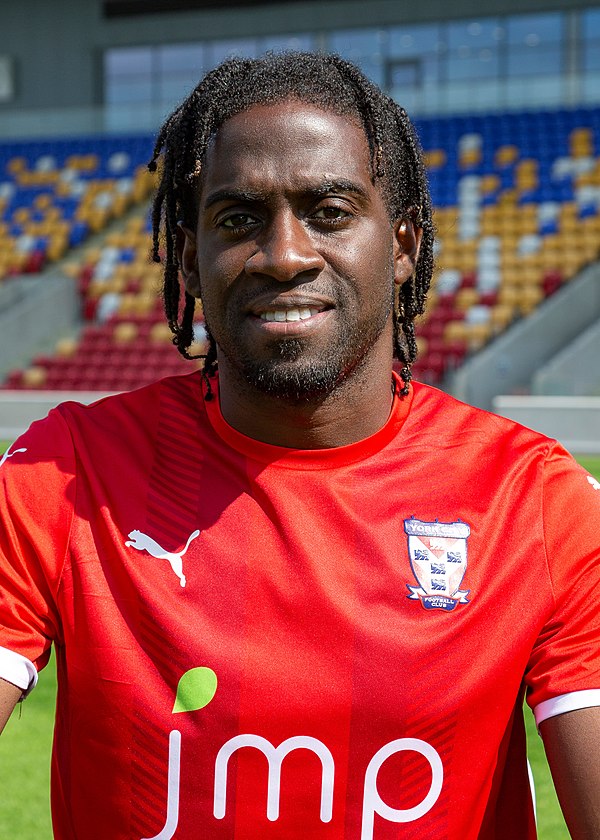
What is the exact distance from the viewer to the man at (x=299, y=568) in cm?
160

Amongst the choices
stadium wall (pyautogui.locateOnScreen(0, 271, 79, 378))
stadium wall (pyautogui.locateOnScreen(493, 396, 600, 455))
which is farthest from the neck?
stadium wall (pyautogui.locateOnScreen(0, 271, 79, 378))

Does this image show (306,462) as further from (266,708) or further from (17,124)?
(17,124)

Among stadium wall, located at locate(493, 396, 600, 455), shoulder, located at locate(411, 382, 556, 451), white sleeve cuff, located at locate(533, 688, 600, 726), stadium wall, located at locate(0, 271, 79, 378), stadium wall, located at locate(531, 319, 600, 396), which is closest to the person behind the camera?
white sleeve cuff, located at locate(533, 688, 600, 726)

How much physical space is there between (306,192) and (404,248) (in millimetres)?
323

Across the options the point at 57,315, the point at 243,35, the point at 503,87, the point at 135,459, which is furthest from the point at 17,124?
the point at 135,459

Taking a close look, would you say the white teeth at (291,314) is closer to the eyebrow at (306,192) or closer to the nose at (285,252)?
the nose at (285,252)

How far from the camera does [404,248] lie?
1.93 metres

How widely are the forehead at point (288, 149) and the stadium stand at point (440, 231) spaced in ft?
35.9

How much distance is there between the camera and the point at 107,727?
64.4 inches

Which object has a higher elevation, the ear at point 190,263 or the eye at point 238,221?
the eye at point 238,221

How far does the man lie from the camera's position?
1.60 metres

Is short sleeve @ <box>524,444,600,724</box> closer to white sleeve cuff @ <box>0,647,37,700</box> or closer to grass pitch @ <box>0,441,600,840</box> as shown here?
white sleeve cuff @ <box>0,647,37,700</box>

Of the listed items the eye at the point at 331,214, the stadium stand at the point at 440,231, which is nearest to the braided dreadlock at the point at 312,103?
the eye at the point at 331,214

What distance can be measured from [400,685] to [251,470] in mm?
425
